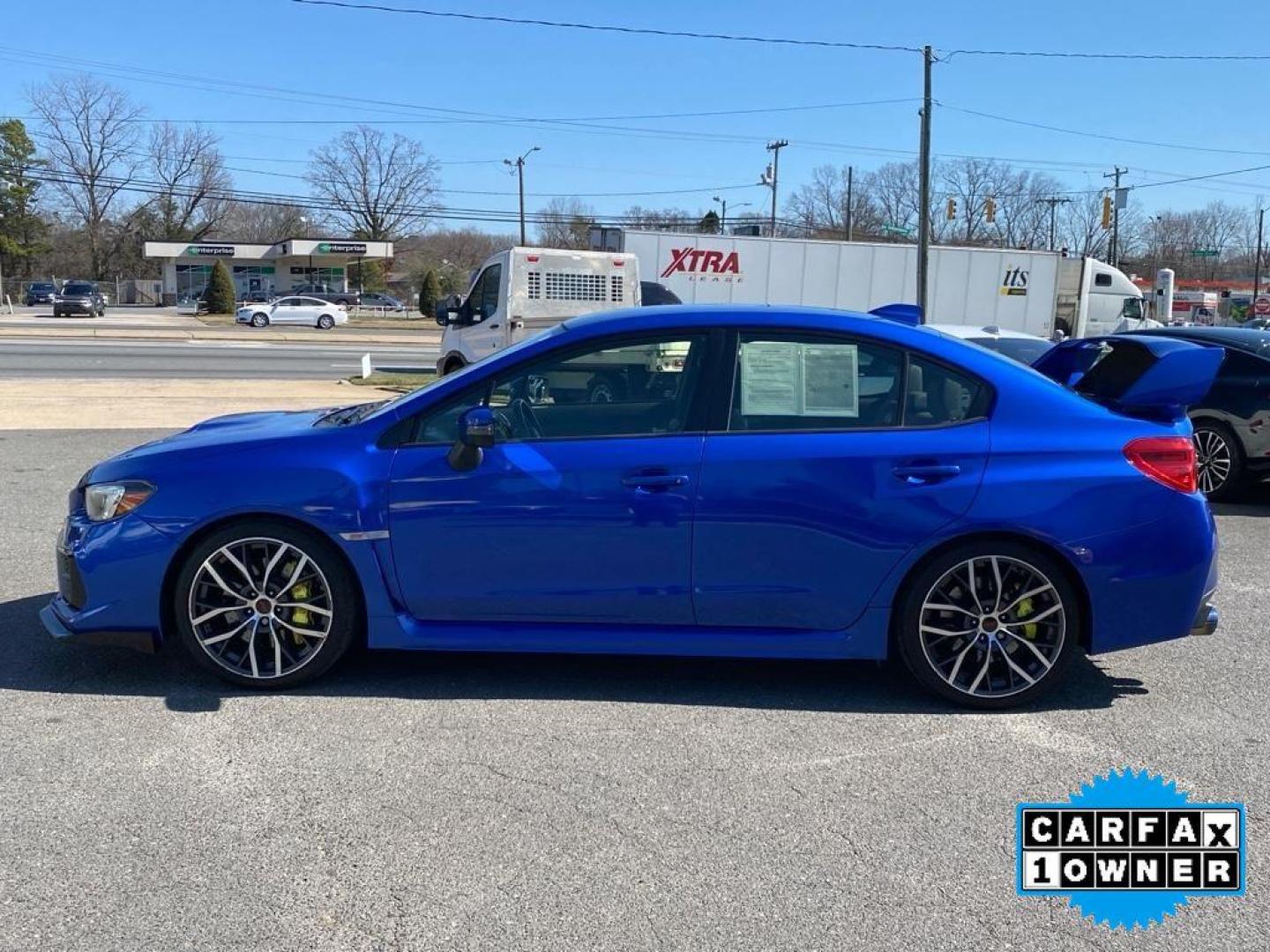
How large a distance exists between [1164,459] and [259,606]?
3.64m

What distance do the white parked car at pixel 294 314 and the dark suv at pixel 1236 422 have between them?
47.2m

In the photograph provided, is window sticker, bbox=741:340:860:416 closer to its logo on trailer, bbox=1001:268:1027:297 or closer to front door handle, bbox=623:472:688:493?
front door handle, bbox=623:472:688:493

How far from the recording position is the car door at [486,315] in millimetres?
16250

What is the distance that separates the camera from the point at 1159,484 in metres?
4.32

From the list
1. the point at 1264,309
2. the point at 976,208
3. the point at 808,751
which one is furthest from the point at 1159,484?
the point at 976,208

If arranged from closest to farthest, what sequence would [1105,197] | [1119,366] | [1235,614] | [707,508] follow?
1. [707,508]
2. [1119,366]
3. [1235,614]
4. [1105,197]

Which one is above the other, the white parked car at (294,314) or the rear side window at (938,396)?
the white parked car at (294,314)

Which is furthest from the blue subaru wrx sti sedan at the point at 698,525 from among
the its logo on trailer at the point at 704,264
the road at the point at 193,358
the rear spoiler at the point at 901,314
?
the its logo on trailer at the point at 704,264

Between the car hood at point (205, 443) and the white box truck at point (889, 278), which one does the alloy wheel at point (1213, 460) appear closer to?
the car hood at point (205, 443)

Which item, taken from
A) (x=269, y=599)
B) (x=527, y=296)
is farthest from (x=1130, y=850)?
(x=527, y=296)

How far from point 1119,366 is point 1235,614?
185 cm

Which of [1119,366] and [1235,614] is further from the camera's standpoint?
[1235,614]

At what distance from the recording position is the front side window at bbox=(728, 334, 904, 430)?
Answer: 14.5ft

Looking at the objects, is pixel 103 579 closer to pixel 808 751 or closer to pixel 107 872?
pixel 107 872
